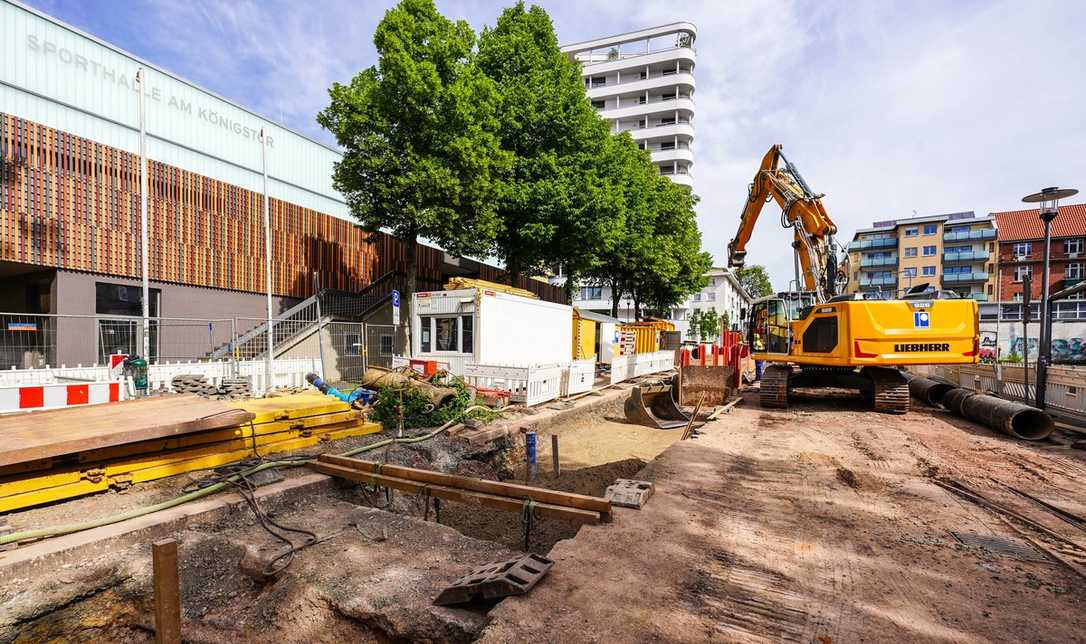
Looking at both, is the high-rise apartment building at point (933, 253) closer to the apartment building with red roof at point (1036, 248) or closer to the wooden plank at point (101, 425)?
the apartment building with red roof at point (1036, 248)

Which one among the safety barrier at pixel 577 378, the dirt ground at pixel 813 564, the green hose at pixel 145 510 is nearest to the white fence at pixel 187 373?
the green hose at pixel 145 510

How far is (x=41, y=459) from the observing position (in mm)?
4633

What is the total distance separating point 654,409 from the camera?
478 inches

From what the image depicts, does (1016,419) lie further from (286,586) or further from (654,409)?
(286,586)

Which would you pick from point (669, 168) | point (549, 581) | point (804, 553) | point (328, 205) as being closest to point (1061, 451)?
point (804, 553)

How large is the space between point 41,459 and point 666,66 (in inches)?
2541

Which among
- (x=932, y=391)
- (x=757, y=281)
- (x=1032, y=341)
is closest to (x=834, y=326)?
(x=932, y=391)

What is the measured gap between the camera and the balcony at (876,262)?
6391 cm

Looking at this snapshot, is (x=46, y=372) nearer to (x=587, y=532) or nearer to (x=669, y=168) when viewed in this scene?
(x=587, y=532)

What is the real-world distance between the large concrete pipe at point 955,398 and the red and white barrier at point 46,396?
16.9 metres

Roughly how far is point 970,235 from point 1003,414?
67.8 meters

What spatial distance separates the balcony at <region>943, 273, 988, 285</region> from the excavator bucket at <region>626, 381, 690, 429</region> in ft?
218

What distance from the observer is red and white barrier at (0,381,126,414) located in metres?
7.67

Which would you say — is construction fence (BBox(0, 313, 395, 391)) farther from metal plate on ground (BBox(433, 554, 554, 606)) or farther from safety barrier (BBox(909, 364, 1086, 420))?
safety barrier (BBox(909, 364, 1086, 420))
